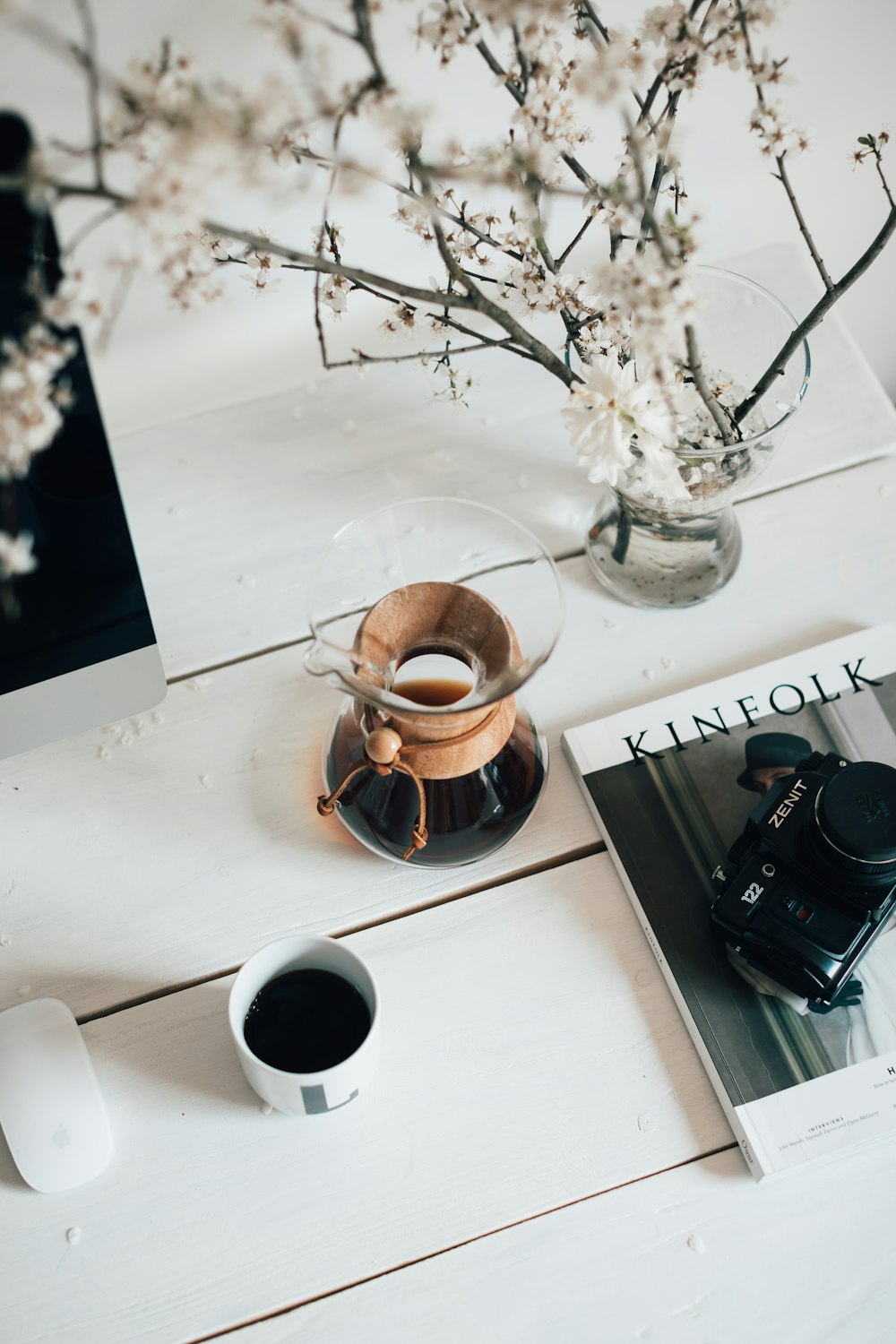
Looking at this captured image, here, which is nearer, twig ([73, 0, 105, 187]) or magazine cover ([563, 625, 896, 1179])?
twig ([73, 0, 105, 187])

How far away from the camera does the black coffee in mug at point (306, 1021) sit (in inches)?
23.5

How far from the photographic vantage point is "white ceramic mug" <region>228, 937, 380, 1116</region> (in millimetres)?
560

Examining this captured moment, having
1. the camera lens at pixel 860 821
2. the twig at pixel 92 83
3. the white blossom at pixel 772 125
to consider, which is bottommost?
the camera lens at pixel 860 821

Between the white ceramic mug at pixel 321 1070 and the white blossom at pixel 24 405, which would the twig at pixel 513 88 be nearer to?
the white blossom at pixel 24 405

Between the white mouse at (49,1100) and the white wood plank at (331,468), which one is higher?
the white wood plank at (331,468)

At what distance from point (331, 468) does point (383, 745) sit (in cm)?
34

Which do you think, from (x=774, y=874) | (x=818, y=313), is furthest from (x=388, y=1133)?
(x=818, y=313)

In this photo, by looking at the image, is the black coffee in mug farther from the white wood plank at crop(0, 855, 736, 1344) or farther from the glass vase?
the glass vase

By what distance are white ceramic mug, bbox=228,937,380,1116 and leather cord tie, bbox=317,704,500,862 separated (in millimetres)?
82

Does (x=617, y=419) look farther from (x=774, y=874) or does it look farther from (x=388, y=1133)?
(x=388, y=1133)

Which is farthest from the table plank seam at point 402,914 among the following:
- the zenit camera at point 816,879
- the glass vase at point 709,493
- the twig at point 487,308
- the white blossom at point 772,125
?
the white blossom at point 772,125

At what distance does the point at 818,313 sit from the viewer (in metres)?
0.59

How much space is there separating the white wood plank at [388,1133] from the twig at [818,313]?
0.33 m

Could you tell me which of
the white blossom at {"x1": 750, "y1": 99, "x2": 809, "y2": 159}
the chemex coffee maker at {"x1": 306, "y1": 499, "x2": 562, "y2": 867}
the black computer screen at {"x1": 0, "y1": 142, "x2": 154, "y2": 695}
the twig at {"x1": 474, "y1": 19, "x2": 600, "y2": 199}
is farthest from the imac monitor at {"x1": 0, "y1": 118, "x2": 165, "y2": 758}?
the white blossom at {"x1": 750, "y1": 99, "x2": 809, "y2": 159}
